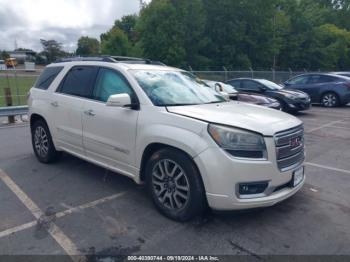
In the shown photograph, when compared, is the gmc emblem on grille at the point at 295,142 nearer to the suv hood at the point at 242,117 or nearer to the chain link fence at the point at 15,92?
the suv hood at the point at 242,117

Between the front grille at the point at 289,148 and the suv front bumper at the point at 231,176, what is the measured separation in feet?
0.39

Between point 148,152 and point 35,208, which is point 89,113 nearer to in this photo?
point 148,152

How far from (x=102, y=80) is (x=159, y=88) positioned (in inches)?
36.3

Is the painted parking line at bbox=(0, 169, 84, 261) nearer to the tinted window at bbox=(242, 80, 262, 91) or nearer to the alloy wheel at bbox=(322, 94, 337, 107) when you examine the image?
the tinted window at bbox=(242, 80, 262, 91)

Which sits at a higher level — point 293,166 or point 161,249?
point 293,166

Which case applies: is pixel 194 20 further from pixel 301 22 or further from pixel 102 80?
pixel 102 80

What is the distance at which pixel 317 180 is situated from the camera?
5156 mm

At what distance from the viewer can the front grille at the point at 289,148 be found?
3.50 metres

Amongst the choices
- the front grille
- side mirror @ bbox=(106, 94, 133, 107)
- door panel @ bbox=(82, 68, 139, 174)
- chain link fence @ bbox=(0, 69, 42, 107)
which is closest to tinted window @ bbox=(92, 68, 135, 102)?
door panel @ bbox=(82, 68, 139, 174)

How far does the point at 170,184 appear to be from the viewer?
146 inches

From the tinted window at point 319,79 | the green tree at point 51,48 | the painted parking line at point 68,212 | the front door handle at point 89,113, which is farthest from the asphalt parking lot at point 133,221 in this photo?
the green tree at point 51,48

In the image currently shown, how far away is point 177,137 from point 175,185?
1.83 ft

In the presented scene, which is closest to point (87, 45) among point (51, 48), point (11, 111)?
point (51, 48)

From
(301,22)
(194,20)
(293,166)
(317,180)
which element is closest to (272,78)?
(194,20)
